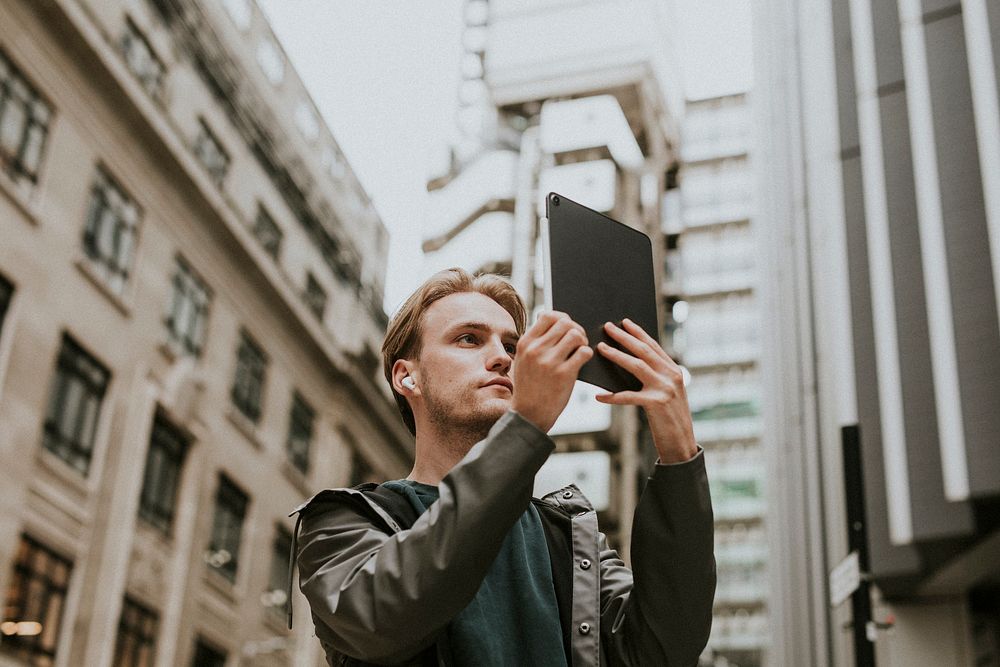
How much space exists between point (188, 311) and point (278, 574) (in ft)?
29.9

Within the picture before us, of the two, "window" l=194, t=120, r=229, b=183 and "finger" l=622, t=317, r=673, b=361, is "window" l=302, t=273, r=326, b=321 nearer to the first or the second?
"window" l=194, t=120, r=229, b=183

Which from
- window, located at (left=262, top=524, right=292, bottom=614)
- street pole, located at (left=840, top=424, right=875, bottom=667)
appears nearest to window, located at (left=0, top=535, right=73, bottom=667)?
window, located at (left=262, top=524, right=292, bottom=614)

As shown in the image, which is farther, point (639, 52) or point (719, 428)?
point (719, 428)

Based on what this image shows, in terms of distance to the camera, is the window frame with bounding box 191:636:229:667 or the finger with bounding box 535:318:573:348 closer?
the finger with bounding box 535:318:573:348

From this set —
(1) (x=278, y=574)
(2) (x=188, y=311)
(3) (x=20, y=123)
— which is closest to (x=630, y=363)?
(3) (x=20, y=123)

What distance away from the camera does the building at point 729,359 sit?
7769 centimetres

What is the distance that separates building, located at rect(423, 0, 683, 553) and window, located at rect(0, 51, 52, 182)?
20.1 meters

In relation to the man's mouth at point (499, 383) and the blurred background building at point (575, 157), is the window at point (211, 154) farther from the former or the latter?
the man's mouth at point (499, 383)

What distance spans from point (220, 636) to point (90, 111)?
44.1 feet

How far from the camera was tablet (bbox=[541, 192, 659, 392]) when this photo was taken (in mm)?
2666

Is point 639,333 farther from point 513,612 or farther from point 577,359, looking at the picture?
point 513,612

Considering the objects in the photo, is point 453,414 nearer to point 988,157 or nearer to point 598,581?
point 598,581

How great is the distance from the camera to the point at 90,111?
24672 millimetres

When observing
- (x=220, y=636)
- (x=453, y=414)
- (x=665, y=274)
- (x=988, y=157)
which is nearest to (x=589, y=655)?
(x=453, y=414)
